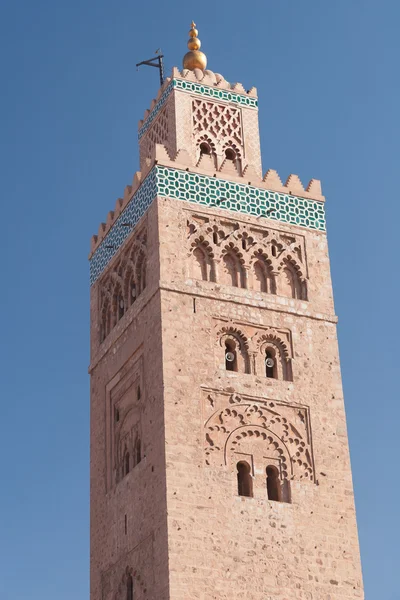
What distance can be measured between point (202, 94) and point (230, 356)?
4.33 metres

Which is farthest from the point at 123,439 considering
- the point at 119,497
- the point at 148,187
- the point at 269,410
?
the point at 148,187

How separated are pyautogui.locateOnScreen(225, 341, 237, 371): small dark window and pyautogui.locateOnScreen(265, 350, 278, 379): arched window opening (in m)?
0.48

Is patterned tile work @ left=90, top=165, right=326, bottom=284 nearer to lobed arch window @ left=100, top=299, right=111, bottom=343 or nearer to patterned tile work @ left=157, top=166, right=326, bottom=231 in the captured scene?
patterned tile work @ left=157, top=166, right=326, bottom=231

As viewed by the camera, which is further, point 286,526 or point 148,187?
point 148,187

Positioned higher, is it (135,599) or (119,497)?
(119,497)

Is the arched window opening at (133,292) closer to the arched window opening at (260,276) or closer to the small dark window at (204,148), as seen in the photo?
the arched window opening at (260,276)

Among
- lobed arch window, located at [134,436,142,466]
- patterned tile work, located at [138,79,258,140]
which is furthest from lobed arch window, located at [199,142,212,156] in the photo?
lobed arch window, located at [134,436,142,466]

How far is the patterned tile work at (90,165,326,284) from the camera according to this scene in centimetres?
1753

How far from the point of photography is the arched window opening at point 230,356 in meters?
16.9

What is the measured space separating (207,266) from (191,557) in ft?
13.4

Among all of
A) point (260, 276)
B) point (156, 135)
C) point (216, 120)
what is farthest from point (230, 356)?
point (156, 135)

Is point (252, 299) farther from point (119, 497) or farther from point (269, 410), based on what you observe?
point (119, 497)

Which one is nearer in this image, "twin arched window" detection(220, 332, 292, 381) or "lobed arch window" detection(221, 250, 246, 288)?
"twin arched window" detection(220, 332, 292, 381)

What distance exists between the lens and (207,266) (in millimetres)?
17359
